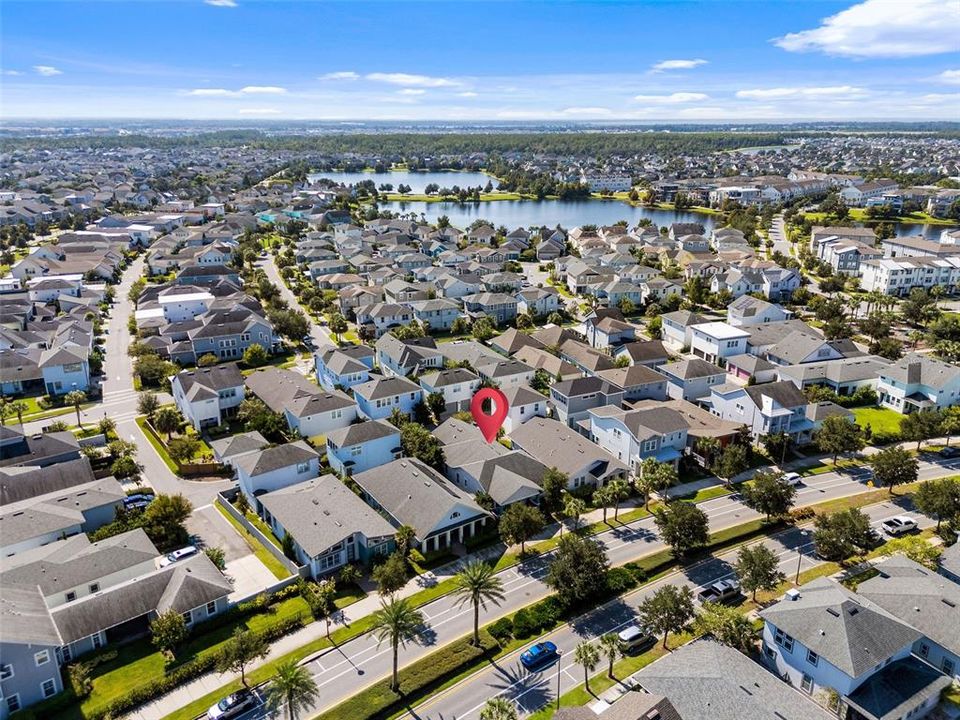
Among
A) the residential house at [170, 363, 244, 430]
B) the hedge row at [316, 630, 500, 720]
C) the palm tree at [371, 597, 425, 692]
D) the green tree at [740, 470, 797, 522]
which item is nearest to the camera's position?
the palm tree at [371, 597, 425, 692]

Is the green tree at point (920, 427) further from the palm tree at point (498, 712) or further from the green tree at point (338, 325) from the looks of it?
the green tree at point (338, 325)

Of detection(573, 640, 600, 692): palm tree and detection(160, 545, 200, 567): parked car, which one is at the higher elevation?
detection(573, 640, 600, 692): palm tree

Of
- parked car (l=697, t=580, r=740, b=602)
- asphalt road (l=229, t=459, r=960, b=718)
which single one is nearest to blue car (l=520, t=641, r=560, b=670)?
asphalt road (l=229, t=459, r=960, b=718)

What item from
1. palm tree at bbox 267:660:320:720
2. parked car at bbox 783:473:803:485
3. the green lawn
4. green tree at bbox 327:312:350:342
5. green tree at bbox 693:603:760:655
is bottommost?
parked car at bbox 783:473:803:485

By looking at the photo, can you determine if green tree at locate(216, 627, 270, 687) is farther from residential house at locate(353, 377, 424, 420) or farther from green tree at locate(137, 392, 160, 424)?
green tree at locate(137, 392, 160, 424)

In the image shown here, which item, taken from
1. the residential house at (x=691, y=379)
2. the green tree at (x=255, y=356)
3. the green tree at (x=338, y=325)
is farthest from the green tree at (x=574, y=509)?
the green tree at (x=338, y=325)

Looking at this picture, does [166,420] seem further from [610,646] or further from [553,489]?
[610,646]

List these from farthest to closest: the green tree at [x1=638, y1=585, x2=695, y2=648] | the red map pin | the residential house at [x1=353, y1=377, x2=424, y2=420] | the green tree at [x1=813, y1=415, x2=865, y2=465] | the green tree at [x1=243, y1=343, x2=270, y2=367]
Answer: the green tree at [x1=243, y1=343, x2=270, y2=367] → the residential house at [x1=353, y1=377, x2=424, y2=420] → the green tree at [x1=813, y1=415, x2=865, y2=465] → the red map pin → the green tree at [x1=638, y1=585, x2=695, y2=648]
